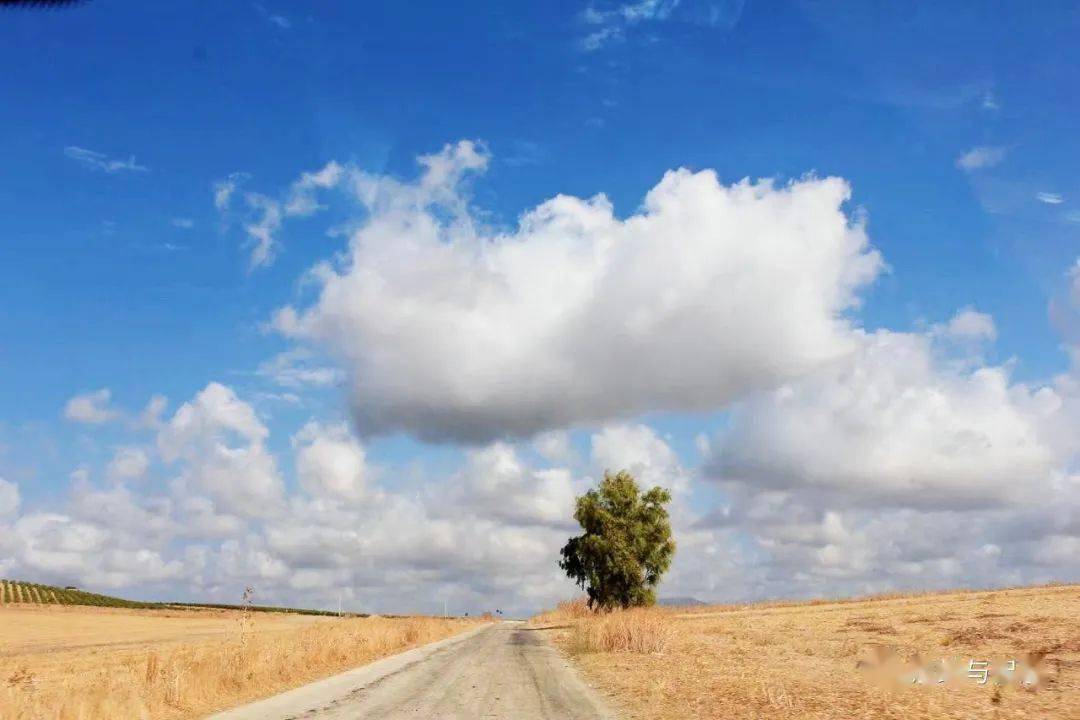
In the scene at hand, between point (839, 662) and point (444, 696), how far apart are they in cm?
1679

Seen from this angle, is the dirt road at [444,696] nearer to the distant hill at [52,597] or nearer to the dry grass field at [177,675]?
the dry grass field at [177,675]

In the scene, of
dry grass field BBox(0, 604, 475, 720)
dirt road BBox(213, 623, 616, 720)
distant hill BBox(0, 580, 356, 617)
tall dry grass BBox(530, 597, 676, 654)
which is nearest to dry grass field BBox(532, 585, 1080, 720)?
tall dry grass BBox(530, 597, 676, 654)

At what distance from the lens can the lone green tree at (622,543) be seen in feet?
273

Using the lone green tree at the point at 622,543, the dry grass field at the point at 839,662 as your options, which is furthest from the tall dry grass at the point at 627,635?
the lone green tree at the point at 622,543

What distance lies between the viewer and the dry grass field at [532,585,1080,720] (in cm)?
1844

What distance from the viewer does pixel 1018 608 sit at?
48312mm

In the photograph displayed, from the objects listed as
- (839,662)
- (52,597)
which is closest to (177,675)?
(839,662)

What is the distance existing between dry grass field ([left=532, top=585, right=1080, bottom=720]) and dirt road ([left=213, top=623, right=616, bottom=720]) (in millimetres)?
1312

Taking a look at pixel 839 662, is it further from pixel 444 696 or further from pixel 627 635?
pixel 444 696

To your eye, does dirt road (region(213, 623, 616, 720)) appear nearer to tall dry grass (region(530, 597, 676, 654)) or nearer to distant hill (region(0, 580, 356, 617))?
tall dry grass (region(530, 597, 676, 654))

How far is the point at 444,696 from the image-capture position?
2192 cm

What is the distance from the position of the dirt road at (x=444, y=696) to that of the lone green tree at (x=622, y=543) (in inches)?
1982

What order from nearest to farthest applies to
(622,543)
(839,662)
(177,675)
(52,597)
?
(177,675) → (839,662) → (622,543) → (52,597)

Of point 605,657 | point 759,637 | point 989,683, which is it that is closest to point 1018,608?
point 759,637
